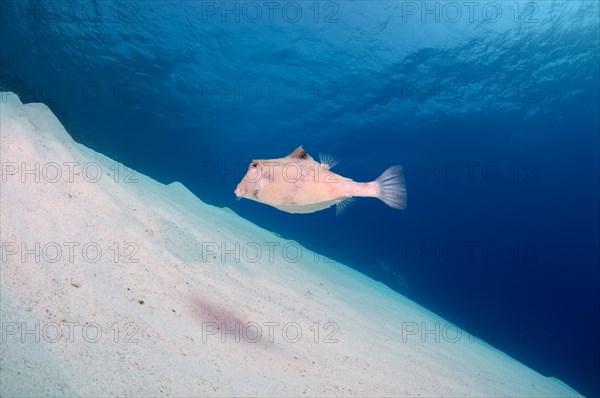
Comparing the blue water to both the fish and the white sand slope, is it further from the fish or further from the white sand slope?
the fish

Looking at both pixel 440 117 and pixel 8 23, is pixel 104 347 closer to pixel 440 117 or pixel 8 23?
pixel 440 117

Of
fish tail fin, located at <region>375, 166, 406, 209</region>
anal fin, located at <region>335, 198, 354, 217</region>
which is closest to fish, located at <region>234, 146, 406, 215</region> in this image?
fish tail fin, located at <region>375, 166, 406, 209</region>

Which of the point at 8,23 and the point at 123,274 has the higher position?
the point at 8,23

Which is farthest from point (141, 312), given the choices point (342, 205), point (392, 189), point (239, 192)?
point (392, 189)

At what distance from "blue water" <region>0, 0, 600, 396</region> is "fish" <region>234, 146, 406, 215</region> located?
4.07 metres

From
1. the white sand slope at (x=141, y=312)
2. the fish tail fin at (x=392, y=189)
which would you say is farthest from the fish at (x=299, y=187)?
the white sand slope at (x=141, y=312)

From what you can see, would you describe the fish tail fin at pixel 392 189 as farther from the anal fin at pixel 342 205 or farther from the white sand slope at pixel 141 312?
the white sand slope at pixel 141 312

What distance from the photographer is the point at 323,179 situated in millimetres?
2779

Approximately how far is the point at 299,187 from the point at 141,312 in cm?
157

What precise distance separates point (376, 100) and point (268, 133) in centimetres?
1572

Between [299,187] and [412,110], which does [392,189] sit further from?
[412,110]

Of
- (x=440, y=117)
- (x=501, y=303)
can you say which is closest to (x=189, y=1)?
(x=440, y=117)

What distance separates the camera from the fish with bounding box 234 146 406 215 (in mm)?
2656

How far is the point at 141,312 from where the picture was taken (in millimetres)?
2547
